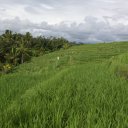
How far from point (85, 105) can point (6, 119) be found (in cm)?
157

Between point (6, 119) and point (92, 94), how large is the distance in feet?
8.04

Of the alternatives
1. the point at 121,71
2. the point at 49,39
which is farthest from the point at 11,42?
the point at 121,71

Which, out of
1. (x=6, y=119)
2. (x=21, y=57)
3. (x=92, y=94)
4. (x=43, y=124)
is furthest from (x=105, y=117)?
(x=21, y=57)

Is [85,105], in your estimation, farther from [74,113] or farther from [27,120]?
[27,120]

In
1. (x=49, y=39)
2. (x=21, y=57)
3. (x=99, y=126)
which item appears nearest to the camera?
(x=99, y=126)

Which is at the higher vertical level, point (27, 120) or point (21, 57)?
point (27, 120)

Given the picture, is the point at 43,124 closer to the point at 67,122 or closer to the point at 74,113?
the point at 67,122

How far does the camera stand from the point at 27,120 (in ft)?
13.9

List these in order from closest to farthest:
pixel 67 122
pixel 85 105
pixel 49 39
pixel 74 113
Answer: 1. pixel 67 122
2. pixel 74 113
3. pixel 85 105
4. pixel 49 39

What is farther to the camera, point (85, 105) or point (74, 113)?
point (85, 105)

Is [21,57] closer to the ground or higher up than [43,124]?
closer to the ground

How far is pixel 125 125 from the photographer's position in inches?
Answer: 154

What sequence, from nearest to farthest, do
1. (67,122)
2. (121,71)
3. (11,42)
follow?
(67,122), (121,71), (11,42)

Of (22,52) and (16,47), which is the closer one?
(22,52)
